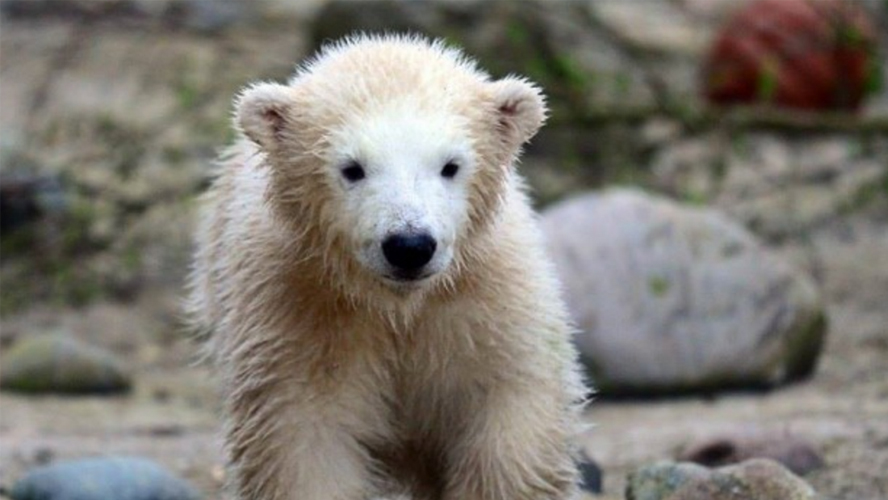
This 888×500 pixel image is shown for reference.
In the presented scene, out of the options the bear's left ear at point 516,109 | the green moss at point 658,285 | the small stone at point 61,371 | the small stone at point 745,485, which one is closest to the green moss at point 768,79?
the green moss at point 658,285

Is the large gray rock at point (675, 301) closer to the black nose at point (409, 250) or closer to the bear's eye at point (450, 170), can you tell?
the bear's eye at point (450, 170)

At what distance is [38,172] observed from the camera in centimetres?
968

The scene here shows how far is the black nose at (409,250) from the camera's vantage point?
377cm

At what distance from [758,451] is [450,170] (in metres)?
2.02

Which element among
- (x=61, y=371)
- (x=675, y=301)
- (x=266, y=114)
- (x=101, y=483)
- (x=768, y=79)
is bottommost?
(x=61, y=371)

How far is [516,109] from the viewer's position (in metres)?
4.20

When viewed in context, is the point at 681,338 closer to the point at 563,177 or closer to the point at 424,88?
the point at 563,177

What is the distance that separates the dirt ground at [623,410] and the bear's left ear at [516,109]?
1642mm

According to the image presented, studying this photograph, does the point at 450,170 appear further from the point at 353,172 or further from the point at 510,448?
the point at 510,448

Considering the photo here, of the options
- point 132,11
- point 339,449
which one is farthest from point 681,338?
point 132,11

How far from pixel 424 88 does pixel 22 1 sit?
817 cm

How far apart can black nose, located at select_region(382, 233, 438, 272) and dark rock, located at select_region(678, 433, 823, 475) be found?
2089 millimetres

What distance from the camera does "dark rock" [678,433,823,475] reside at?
5605mm

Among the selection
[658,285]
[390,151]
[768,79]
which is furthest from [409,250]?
[768,79]
